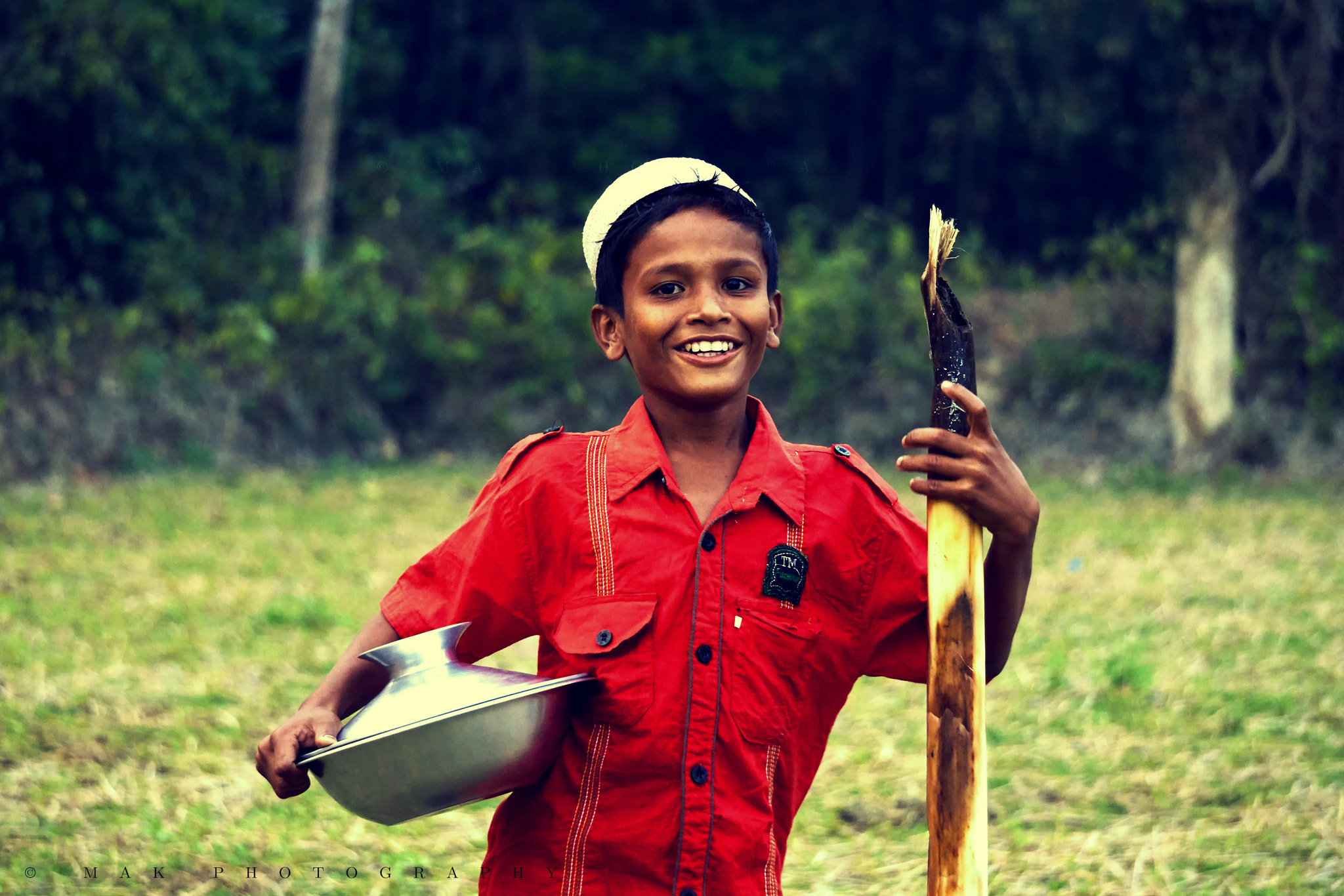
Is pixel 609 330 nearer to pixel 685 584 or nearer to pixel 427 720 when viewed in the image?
pixel 685 584

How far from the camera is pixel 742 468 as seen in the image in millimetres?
1942

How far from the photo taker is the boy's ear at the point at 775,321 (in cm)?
204

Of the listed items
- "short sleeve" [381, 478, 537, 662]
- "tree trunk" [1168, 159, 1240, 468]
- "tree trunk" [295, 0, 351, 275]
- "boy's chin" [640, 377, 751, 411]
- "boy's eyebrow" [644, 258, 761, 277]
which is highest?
"tree trunk" [295, 0, 351, 275]

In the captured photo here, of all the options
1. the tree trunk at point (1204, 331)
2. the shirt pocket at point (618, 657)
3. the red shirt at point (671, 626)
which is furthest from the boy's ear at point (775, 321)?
the tree trunk at point (1204, 331)

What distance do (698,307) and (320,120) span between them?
11.7 metres

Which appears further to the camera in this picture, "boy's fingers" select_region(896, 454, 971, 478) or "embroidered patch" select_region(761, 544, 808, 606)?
"embroidered patch" select_region(761, 544, 808, 606)

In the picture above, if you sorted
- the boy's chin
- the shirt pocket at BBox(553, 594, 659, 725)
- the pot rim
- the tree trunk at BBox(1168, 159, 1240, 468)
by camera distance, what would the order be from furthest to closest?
the tree trunk at BBox(1168, 159, 1240, 468) → the boy's chin → the shirt pocket at BBox(553, 594, 659, 725) → the pot rim

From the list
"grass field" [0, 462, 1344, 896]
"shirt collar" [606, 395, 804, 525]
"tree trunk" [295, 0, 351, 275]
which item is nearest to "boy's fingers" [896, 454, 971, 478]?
"shirt collar" [606, 395, 804, 525]

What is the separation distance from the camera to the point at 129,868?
10.4ft

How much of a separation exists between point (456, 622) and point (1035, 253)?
15016mm

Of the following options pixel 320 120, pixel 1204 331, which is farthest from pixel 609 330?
pixel 320 120

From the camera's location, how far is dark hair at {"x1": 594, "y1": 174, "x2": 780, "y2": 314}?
1977 millimetres

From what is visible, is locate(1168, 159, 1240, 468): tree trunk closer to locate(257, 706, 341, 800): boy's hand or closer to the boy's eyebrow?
the boy's eyebrow

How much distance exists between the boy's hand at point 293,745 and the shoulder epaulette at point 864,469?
0.82 m
